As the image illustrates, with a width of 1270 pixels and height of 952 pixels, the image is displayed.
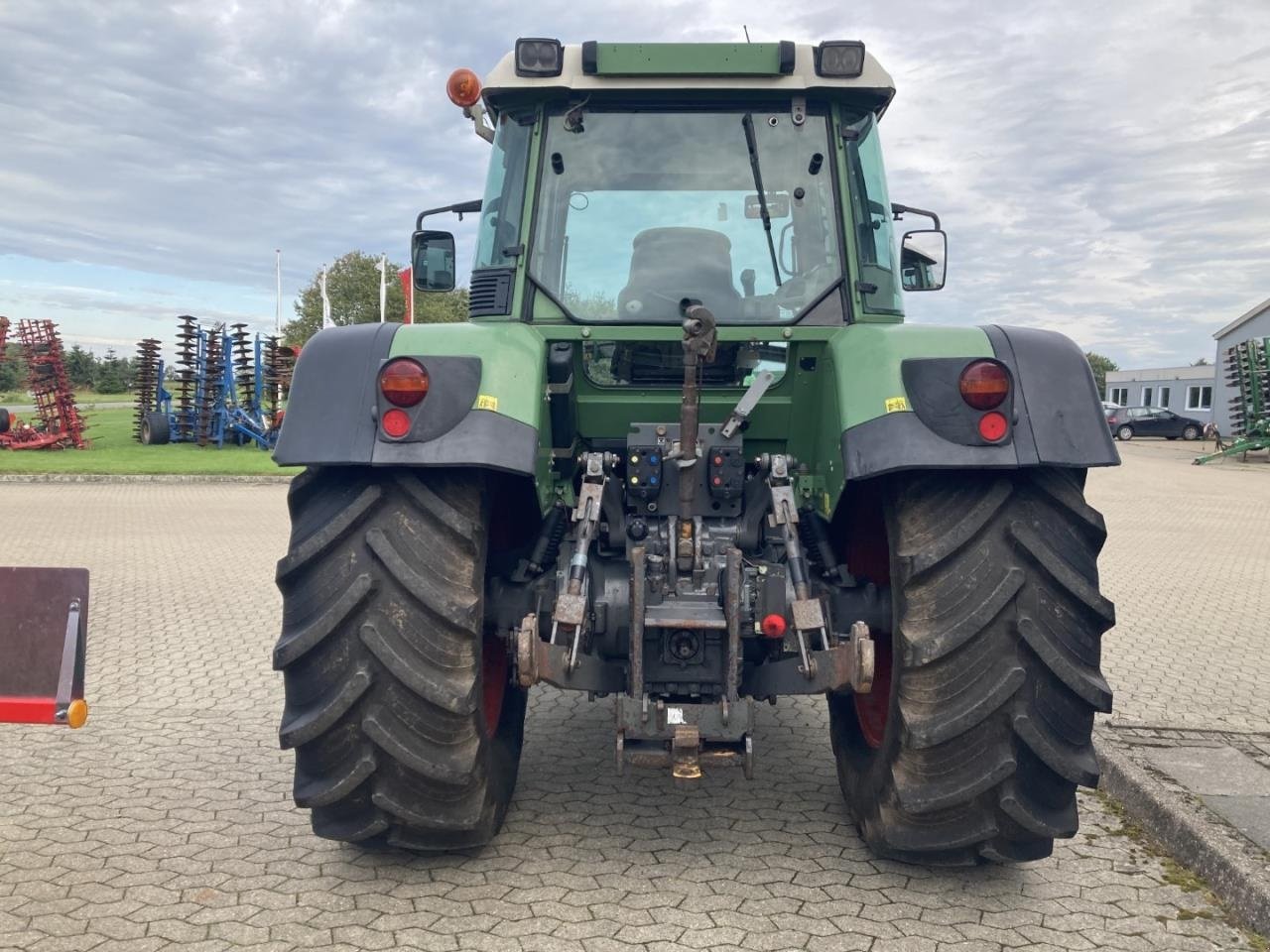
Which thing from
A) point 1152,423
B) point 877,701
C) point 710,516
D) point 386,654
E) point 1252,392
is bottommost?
point 877,701

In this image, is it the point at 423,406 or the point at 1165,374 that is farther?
the point at 1165,374

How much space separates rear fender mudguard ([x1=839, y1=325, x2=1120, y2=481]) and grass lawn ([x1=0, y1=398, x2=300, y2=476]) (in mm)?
18158

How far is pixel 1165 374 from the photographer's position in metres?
58.5

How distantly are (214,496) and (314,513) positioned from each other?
1521 cm

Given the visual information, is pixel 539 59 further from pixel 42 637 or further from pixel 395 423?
pixel 42 637

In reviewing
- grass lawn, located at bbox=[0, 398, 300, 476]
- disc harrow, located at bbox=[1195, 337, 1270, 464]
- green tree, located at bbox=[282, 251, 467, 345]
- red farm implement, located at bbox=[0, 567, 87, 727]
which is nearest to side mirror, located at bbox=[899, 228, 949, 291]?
red farm implement, located at bbox=[0, 567, 87, 727]

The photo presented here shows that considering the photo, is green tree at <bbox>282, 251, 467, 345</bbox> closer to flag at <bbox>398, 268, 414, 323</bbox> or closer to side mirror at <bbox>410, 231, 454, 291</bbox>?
flag at <bbox>398, 268, 414, 323</bbox>

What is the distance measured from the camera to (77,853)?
12.5ft

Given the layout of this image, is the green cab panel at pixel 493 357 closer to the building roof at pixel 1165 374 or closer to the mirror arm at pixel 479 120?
the mirror arm at pixel 479 120

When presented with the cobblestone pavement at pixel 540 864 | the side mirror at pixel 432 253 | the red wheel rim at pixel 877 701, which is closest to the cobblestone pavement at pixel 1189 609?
the cobblestone pavement at pixel 540 864

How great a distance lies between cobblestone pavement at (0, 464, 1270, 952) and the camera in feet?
10.8

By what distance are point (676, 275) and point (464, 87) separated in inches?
43.3

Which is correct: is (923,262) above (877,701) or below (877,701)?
above

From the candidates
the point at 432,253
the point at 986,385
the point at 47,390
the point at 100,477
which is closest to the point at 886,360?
the point at 986,385
